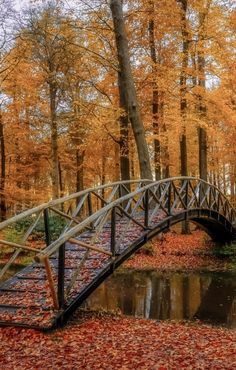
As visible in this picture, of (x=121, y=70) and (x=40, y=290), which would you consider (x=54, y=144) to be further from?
(x=40, y=290)

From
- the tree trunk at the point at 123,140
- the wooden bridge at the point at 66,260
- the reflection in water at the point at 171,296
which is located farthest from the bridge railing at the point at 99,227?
the tree trunk at the point at 123,140

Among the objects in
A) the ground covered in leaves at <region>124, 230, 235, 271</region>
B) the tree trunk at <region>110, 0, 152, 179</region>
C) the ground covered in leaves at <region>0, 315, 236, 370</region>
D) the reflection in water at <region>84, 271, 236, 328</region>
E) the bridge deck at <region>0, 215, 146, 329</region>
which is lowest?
the reflection in water at <region>84, 271, 236, 328</region>

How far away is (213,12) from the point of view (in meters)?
16.4

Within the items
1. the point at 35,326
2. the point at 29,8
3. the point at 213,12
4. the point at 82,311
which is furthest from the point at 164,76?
the point at 35,326

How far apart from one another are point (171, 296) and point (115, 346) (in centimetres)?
592

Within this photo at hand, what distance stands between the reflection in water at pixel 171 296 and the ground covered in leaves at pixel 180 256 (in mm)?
826

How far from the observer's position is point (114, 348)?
598 centimetres

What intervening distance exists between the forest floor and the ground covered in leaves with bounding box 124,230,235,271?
679 centimetres

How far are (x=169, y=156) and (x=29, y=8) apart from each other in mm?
13420

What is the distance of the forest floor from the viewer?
5.34 metres

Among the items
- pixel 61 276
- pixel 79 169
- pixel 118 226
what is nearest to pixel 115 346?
pixel 61 276

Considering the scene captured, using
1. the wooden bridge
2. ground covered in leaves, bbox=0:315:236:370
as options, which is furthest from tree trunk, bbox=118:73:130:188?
ground covered in leaves, bbox=0:315:236:370

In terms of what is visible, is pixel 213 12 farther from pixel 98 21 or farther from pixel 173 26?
pixel 98 21

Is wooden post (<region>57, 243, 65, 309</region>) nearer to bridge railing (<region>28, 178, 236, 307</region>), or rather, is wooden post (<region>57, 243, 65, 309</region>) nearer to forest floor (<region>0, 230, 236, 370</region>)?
bridge railing (<region>28, 178, 236, 307</region>)
